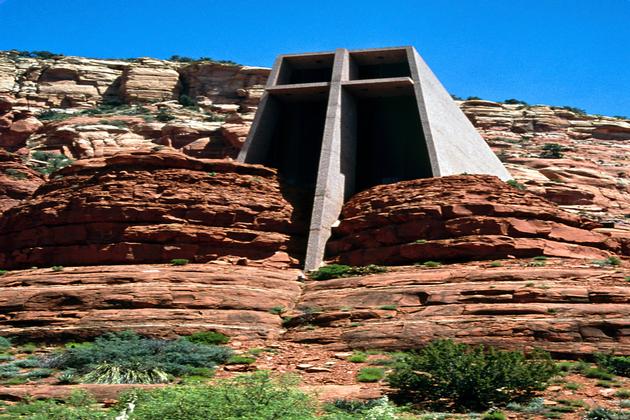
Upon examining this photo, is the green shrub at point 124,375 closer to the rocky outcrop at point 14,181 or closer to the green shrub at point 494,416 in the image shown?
the green shrub at point 494,416

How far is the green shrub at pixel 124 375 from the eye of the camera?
684 inches

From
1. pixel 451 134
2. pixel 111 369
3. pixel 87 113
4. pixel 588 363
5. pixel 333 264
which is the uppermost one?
pixel 87 113

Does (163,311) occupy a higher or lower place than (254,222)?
lower

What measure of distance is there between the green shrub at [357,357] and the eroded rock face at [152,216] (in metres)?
8.60

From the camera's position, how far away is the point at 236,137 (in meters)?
53.7

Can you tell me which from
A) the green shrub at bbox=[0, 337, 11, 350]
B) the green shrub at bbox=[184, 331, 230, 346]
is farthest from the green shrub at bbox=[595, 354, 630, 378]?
the green shrub at bbox=[0, 337, 11, 350]

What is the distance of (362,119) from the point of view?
117 ft

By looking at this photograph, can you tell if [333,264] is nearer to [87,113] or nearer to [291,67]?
[291,67]

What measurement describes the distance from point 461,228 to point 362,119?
11062mm

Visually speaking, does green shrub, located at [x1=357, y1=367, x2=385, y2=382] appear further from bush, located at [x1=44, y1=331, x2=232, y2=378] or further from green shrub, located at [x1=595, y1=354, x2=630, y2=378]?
green shrub, located at [x1=595, y1=354, x2=630, y2=378]

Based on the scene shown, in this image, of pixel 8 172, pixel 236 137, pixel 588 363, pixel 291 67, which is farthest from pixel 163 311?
pixel 236 137

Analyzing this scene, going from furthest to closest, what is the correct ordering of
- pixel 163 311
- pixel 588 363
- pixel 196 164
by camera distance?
1. pixel 196 164
2. pixel 163 311
3. pixel 588 363

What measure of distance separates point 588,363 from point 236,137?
38213 millimetres

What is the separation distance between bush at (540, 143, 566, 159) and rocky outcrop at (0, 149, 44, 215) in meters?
31.9
